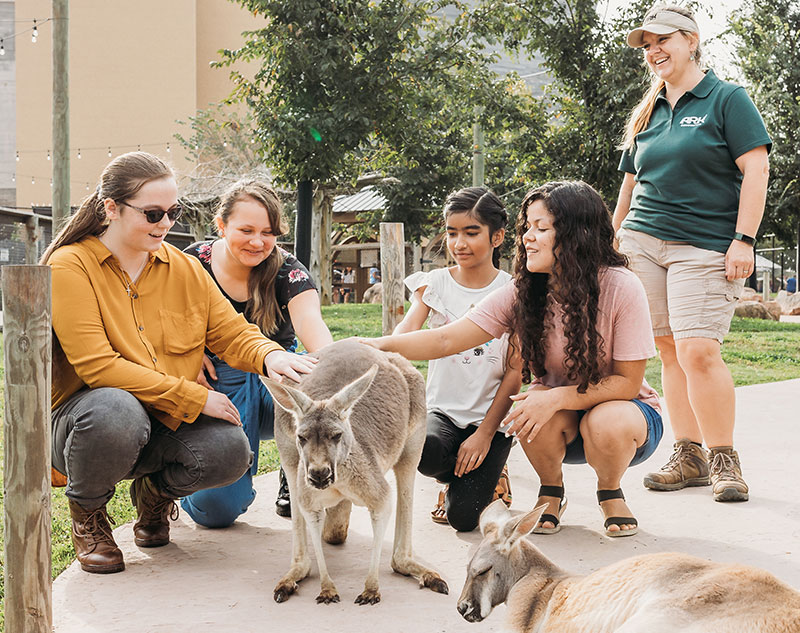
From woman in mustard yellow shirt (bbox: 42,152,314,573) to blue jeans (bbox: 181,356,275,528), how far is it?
10.3 inches

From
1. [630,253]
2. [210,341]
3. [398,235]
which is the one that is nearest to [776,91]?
[398,235]

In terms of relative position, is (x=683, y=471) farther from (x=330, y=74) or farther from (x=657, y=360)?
(x=330, y=74)

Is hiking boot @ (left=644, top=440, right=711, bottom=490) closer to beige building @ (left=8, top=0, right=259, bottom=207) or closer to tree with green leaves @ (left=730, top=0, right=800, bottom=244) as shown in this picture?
tree with green leaves @ (left=730, top=0, right=800, bottom=244)

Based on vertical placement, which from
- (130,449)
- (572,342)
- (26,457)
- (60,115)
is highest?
(60,115)

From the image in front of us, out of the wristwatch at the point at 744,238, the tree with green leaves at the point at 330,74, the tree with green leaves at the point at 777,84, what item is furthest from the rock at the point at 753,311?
the wristwatch at the point at 744,238

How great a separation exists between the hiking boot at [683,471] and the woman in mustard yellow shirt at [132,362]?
1.98m

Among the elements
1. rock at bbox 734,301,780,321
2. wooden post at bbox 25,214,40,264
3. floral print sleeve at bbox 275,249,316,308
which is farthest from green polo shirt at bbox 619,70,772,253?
rock at bbox 734,301,780,321

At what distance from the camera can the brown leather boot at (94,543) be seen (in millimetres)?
3182

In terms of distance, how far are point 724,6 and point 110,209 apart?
63.6 feet

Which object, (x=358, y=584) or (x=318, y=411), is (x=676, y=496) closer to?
(x=358, y=584)

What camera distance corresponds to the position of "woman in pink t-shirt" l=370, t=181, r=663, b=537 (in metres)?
3.42

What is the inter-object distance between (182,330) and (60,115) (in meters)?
6.75

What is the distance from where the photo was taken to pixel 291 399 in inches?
111

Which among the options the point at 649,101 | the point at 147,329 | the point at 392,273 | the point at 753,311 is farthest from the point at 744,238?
the point at 753,311
